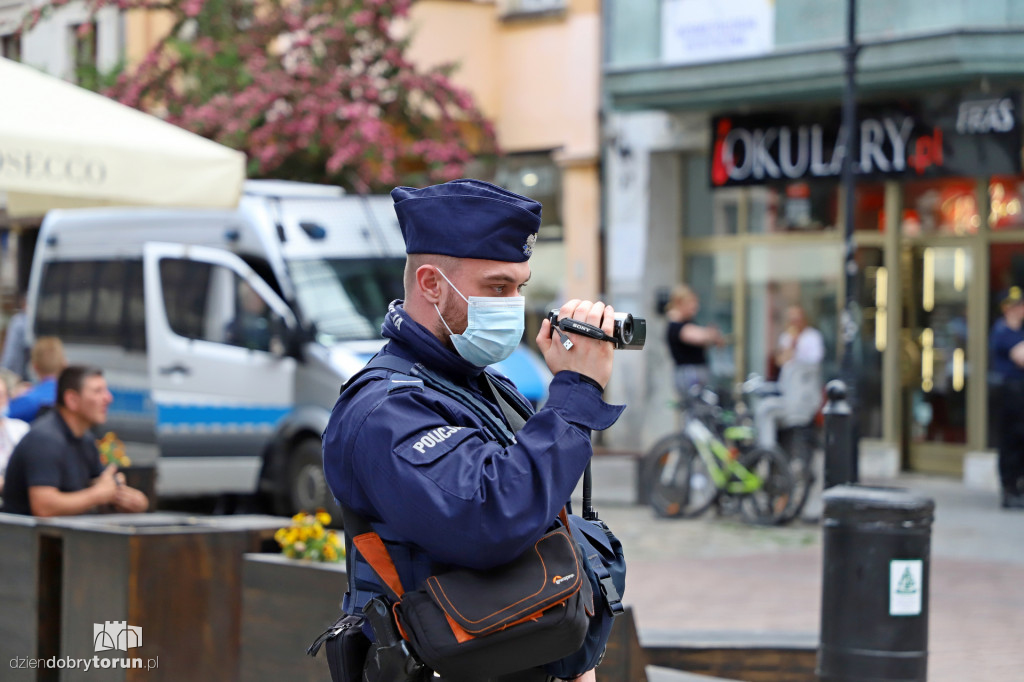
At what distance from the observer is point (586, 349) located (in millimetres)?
2529

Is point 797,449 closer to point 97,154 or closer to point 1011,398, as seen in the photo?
point 1011,398

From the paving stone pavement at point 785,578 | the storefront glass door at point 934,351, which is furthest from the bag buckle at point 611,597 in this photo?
the storefront glass door at point 934,351

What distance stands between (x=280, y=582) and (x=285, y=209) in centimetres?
720

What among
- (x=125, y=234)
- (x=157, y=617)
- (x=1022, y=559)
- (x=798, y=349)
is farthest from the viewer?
(x=798, y=349)

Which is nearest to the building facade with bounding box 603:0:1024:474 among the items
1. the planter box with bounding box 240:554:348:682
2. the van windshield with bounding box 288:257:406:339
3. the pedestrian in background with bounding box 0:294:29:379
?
the van windshield with bounding box 288:257:406:339

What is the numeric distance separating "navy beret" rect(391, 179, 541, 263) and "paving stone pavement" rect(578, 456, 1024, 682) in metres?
4.10

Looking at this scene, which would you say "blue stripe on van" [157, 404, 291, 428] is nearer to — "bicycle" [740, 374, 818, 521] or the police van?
the police van

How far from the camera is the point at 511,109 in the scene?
18.2 m

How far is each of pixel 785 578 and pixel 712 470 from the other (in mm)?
2687

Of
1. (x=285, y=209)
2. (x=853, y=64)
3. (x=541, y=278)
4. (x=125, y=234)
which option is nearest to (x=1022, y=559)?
(x=853, y=64)

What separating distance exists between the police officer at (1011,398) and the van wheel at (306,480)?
558 centimetres

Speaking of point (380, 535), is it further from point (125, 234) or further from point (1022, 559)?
point (125, 234)

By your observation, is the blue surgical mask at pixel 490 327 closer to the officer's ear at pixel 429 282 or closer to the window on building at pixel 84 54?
the officer's ear at pixel 429 282

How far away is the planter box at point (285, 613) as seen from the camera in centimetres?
498
